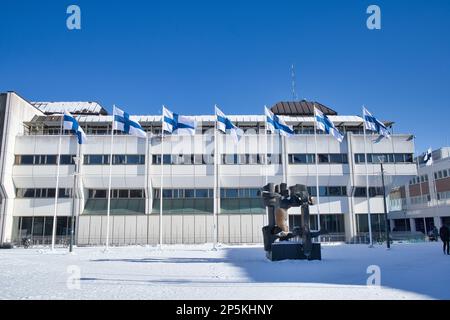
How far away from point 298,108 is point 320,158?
1400 centimetres

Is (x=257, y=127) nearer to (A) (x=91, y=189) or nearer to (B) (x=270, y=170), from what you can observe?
(B) (x=270, y=170)

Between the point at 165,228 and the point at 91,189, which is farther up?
the point at 91,189

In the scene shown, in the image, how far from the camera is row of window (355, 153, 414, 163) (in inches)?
1727

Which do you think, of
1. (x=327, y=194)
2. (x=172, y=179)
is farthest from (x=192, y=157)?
(x=327, y=194)

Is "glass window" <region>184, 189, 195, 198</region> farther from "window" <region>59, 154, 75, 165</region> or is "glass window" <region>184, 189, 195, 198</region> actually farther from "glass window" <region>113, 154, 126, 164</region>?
"window" <region>59, 154, 75, 165</region>

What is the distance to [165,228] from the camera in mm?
41250

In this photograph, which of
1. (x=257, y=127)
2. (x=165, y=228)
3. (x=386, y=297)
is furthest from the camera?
(x=257, y=127)

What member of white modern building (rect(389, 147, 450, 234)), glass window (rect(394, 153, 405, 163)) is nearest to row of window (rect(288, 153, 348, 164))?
glass window (rect(394, 153, 405, 163))

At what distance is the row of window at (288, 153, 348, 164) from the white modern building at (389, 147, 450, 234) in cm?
1900

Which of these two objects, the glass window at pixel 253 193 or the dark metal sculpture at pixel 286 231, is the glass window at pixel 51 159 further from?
the dark metal sculpture at pixel 286 231

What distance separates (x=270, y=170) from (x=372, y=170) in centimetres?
1307

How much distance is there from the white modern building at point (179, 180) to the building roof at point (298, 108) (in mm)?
9977
